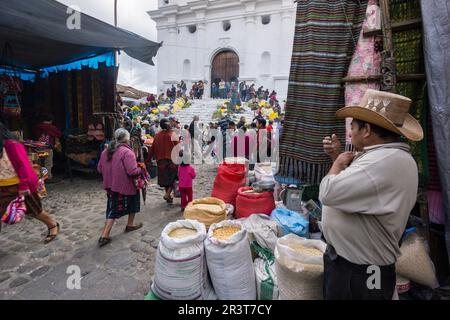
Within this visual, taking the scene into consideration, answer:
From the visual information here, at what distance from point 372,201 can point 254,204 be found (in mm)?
2162

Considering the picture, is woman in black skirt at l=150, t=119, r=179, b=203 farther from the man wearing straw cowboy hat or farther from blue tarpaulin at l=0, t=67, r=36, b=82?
blue tarpaulin at l=0, t=67, r=36, b=82

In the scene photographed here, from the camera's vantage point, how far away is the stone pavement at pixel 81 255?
2756 mm

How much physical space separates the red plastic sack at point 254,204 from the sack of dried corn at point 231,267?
1.09 metres

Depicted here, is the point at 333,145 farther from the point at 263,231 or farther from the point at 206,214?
the point at 206,214

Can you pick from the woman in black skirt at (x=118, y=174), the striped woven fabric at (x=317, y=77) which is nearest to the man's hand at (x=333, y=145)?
the striped woven fabric at (x=317, y=77)

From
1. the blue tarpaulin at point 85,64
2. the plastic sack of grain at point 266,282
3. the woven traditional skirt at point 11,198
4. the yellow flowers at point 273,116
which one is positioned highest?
the blue tarpaulin at point 85,64

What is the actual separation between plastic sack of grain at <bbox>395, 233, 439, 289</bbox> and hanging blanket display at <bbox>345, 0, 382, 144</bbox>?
127 centimetres

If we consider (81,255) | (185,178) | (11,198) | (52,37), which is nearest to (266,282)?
(81,255)

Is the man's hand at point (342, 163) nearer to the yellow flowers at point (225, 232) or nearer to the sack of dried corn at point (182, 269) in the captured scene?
the yellow flowers at point (225, 232)

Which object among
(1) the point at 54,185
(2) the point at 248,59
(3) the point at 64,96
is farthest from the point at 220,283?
(2) the point at 248,59

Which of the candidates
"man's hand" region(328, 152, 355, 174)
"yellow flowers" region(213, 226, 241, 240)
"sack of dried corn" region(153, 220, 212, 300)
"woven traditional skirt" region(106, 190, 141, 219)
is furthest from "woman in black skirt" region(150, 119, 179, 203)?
"man's hand" region(328, 152, 355, 174)

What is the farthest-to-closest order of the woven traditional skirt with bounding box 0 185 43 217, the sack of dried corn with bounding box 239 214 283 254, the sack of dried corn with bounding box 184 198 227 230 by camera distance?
the woven traditional skirt with bounding box 0 185 43 217
the sack of dried corn with bounding box 184 198 227 230
the sack of dried corn with bounding box 239 214 283 254

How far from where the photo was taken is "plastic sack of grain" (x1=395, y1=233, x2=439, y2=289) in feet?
7.36
